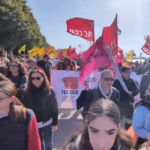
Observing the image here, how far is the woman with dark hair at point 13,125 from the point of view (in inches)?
93.4

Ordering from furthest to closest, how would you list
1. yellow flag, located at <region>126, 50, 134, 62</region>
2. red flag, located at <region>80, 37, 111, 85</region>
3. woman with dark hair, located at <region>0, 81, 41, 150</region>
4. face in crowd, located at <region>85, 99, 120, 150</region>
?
yellow flag, located at <region>126, 50, 134, 62</region>, red flag, located at <region>80, 37, 111, 85</region>, woman with dark hair, located at <region>0, 81, 41, 150</region>, face in crowd, located at <region>85, 99, 120, 150</region>

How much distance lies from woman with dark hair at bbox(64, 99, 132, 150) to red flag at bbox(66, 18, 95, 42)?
4.43 m

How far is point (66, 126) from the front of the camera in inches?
237

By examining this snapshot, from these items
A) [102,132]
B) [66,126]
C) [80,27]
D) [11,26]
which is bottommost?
[66,126]

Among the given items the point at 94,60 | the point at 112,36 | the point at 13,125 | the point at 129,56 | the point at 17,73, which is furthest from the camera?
the point at 129,56

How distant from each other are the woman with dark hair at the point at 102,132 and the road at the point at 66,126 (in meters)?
3.16

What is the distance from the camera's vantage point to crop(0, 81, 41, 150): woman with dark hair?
2.37m

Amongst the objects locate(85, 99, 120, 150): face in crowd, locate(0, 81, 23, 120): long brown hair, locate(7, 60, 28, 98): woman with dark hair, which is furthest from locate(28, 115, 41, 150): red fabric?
locate(7, 60, 28, 98): woman with dark hair

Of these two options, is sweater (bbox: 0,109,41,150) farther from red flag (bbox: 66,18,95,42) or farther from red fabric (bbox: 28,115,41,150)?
red flag (bbox: 66,18,95,42)

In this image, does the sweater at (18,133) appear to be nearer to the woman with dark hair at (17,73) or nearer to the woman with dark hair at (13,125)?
the woman with dark hair at (13,125)

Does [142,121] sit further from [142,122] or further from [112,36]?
[112,36]

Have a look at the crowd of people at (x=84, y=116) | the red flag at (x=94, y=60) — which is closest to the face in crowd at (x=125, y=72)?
the crowd of people at (x=84, y=116)

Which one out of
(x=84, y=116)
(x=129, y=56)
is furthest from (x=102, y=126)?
(x=129, y=56)

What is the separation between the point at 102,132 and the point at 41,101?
7.43 ft
